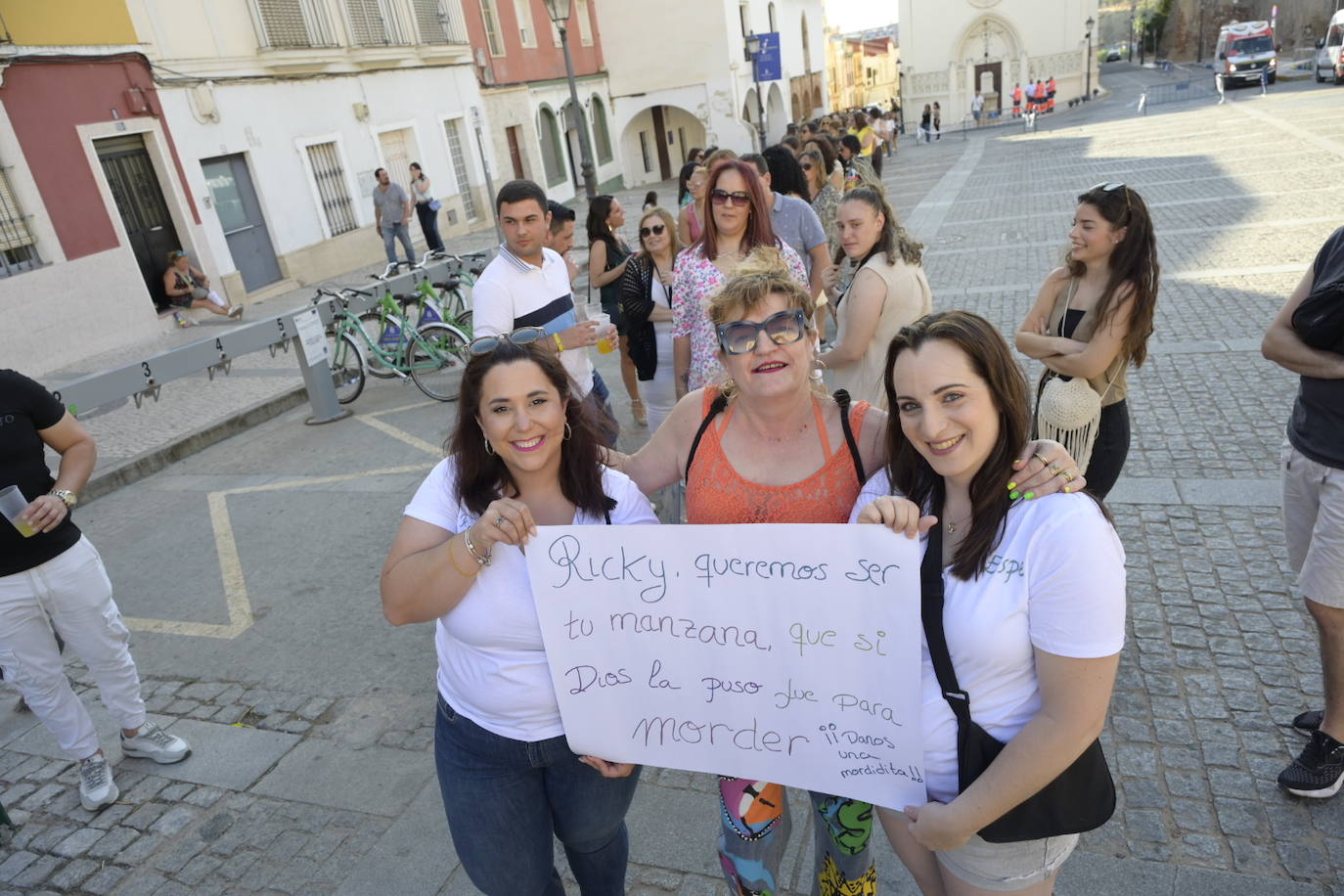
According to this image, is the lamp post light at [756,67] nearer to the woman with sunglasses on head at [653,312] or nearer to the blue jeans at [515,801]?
the woman with sunglasses on head at [653,312]

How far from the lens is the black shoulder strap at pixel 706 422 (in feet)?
7.21

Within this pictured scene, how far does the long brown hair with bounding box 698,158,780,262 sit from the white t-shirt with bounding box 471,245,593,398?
2.83ft

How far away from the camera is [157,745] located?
12.0ft

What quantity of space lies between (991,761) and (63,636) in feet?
11.7

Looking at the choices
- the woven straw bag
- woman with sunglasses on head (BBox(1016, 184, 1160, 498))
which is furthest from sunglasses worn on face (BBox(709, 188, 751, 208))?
the woven straw bag

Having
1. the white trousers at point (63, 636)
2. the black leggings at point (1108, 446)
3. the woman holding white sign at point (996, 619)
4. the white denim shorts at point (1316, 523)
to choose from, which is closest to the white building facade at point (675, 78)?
the black leggings at point (1108, 446)

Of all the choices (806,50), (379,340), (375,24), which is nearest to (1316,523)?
(379,340)

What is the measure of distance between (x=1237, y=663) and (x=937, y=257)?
9.35 metres

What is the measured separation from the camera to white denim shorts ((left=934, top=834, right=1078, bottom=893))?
69.3 inches

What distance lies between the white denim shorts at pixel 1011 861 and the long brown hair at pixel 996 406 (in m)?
0.63

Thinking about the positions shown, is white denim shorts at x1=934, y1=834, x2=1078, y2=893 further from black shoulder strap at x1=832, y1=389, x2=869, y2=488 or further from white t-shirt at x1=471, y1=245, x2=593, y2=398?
white t-shirt at x1=471, y1=245, x2=593, y2=398

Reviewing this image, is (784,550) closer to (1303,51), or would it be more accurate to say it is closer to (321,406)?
(321,406)

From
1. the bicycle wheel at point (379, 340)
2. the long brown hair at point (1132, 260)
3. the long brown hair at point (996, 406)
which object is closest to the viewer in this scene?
the long brown hair at point (996, 406)

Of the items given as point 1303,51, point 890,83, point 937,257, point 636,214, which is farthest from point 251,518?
point 890,83
